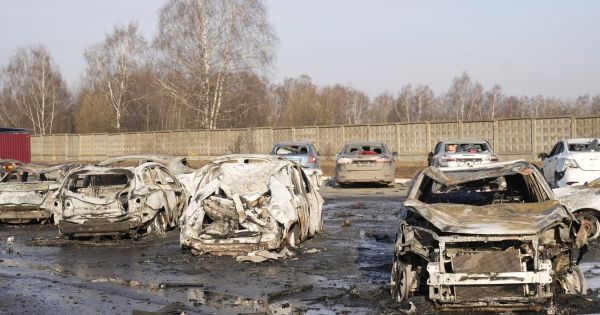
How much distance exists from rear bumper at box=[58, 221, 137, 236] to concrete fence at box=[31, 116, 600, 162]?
77.4 feet

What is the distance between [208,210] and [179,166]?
20.2 feet

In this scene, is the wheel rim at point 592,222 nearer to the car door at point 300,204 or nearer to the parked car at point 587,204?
the parked car at point 587,204

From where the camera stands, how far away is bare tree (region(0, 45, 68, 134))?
7938cm

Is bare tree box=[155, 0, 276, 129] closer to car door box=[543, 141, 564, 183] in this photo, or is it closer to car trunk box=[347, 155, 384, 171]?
car trunk box=[347, 155, 384, 171]

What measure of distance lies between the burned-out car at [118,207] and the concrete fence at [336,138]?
2224 cm

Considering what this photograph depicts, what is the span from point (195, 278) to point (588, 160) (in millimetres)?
9920

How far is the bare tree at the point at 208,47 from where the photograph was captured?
48.0 metres

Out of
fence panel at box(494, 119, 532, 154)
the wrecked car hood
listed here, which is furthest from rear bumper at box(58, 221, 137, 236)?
fence panel at box(494, 119, 532, 154)

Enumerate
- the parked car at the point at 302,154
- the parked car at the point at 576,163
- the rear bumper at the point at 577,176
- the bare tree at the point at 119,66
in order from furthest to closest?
the bare tree at the point at 119,66, the parked car at the point at 302,154, the parked car at the point at 576,163, the rear bumper at the point at 577,176

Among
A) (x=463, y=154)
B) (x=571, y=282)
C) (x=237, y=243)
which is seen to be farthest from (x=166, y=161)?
(x=571, y=282)

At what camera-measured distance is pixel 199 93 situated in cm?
4934

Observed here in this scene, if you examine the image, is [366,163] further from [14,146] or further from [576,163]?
[14,146]

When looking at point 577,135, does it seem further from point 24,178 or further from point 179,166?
point 24,178

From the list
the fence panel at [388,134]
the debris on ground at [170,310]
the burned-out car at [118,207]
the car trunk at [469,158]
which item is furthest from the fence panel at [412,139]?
the debris on ground at [170,310]
